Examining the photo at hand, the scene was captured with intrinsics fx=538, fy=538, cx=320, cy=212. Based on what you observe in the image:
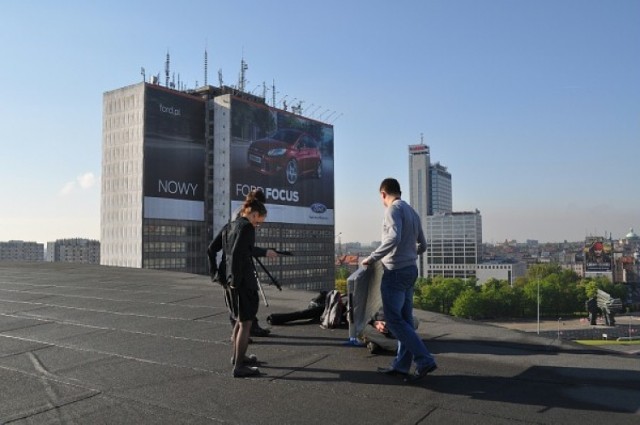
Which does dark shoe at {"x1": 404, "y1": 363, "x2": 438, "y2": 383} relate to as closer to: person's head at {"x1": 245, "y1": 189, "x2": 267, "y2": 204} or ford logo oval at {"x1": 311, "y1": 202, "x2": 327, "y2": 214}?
person's head at {"x1": 245, "y1": 189, "x2": 267, "y2": 204}

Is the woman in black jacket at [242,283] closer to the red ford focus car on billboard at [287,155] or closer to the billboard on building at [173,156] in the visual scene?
the billboard on building at [173,156]

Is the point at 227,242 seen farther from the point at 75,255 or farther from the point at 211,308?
the point at 75,255

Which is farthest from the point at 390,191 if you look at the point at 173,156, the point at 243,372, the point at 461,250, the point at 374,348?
the point at 461,250

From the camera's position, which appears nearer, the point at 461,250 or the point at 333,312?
the point at 333,312

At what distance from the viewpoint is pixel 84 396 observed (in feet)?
15.6

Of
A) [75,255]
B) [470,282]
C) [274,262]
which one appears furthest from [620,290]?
[75,255]

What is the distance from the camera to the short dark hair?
5.08 m

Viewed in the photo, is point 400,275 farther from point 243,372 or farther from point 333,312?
point 333,312

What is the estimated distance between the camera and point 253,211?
215 inches

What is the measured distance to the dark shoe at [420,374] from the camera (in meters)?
4.81

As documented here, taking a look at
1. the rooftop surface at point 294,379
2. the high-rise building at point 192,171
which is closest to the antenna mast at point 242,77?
the high-rise building at point 192,171

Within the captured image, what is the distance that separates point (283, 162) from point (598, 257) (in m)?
126

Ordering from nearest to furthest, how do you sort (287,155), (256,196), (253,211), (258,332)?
1. (253,211)
2. (256,196)
3. (258,332)
4. (287,155)

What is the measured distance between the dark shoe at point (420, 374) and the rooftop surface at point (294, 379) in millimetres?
83
